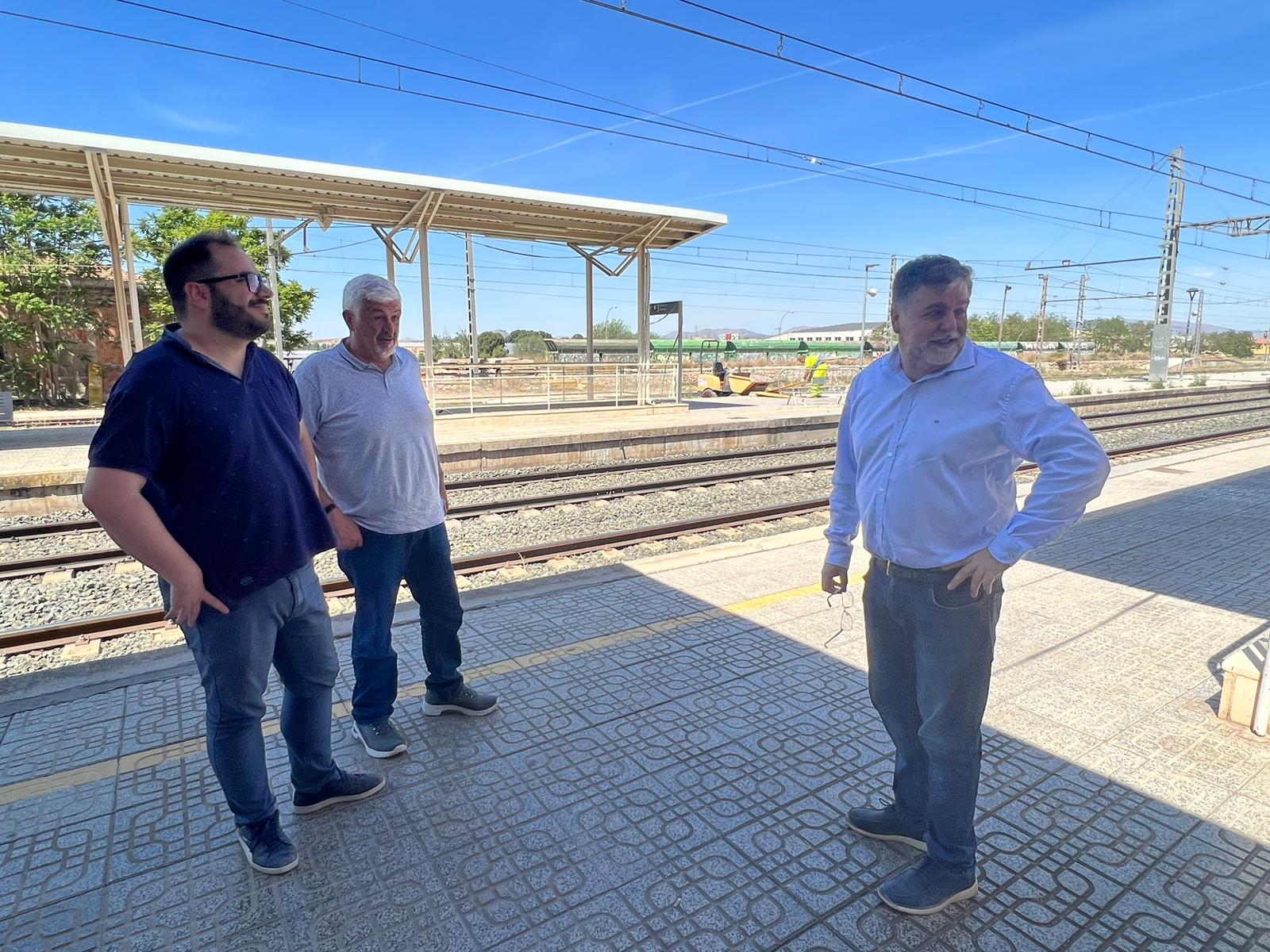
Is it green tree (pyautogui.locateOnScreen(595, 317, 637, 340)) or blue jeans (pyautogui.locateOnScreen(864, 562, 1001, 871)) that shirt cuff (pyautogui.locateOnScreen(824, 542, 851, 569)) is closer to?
blue jeans (pyautogui.locateOnScreen(864, 562, 1001, 871))

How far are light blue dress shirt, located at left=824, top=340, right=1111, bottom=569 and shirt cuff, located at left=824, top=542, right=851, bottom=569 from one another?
0.31 meters

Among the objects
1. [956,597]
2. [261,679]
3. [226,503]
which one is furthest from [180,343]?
[956,597]

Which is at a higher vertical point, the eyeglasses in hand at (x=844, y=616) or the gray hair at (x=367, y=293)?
the gray hair at (x=367, y=293)

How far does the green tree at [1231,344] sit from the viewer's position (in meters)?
79.1

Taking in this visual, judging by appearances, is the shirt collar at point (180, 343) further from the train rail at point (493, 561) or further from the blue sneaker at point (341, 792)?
the train rail at point (493, 561)

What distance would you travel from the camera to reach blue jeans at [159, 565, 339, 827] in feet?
7.37

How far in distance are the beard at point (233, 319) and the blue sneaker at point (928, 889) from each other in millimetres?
2754

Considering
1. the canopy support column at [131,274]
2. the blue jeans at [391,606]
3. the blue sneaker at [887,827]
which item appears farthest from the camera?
the canopy support column at [131,274]

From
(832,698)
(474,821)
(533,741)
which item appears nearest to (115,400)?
(474,821)

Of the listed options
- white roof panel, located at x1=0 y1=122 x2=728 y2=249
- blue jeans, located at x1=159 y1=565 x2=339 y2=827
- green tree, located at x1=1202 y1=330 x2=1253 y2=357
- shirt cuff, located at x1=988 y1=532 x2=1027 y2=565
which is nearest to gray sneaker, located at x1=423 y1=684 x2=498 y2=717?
blue jeans, located at x1=159 y1=565 x2=339 y2=827


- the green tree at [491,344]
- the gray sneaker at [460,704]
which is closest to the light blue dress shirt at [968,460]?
the gray sneaker at [460,704]

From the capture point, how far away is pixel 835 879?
2.41m

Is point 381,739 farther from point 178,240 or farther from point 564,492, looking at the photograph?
point 178,240

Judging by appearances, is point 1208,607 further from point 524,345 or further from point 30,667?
point 524,345
